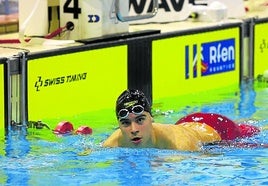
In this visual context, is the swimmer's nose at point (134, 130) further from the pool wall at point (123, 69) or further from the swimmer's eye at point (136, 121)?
the pool wall at point (123, 69)

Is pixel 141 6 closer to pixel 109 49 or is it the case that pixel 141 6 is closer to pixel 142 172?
pixel 109 49

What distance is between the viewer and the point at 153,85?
821 centimetres

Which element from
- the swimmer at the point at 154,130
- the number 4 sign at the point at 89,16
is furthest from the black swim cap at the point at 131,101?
the number 4 sign at the point at 89,16

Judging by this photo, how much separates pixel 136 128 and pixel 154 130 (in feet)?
0.81

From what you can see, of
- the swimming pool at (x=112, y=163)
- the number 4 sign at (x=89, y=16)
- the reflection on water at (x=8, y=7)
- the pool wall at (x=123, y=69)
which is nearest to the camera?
the swimming pool at (x=112, y=163)

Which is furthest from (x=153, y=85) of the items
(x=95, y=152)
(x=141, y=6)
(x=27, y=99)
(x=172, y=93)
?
(x=95, y=152)

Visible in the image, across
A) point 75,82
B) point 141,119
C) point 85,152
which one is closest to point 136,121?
point 141,119

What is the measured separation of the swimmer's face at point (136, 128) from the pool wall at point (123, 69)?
1.33 meters

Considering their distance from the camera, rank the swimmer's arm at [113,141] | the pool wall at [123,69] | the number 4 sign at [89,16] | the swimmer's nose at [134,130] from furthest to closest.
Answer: the number 4 sign at [89,16] < the pool wall at [123,69] < the swimmer's arm at [113,141] < the swimmer's nose at [134,130]

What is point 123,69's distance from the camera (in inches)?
312

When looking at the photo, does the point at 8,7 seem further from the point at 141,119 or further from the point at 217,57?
the point at 141,119

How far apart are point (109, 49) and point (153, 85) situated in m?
0.63

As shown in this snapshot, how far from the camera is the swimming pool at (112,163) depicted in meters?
5.45

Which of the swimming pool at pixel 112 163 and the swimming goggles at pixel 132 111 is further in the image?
the swimming goggles at pixel 132 111
